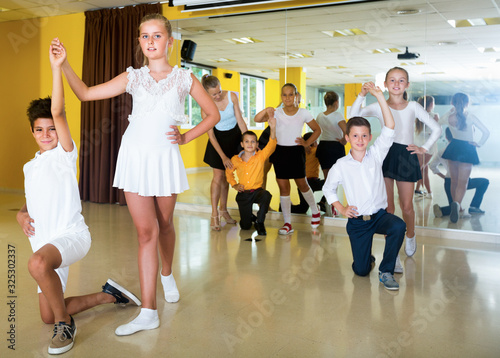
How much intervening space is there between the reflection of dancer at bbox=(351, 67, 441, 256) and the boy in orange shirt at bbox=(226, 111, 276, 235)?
1.30 meters

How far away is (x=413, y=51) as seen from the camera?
15.6 feet

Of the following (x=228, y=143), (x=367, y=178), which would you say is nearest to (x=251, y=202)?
(x=228, y=143)

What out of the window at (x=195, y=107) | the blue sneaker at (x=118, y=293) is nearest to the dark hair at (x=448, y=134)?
the window at (x=195, y=107)

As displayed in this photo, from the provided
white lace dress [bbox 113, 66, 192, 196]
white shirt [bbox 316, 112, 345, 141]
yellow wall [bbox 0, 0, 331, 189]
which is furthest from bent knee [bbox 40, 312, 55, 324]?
yellow wall [bbox 0, 0, 331, 189]

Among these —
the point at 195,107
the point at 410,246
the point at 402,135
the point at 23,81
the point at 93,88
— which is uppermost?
the point at 23,81

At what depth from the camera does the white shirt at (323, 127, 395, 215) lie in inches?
125

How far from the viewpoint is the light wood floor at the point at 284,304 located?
7.25 ft

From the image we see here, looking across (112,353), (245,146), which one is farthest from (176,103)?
(245,146)

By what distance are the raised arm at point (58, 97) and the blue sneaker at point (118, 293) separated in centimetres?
80

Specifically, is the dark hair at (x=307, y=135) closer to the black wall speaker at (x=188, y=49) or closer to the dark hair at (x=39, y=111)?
the black wall speaker at (x=188, y=49)

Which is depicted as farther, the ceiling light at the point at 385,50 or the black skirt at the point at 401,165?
the ceiling light at the point at 385,50

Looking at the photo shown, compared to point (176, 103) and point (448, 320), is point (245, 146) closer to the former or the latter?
point (176, 103)

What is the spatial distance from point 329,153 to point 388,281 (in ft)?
7.49

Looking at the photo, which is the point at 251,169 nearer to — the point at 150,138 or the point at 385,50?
the point at 385,50
